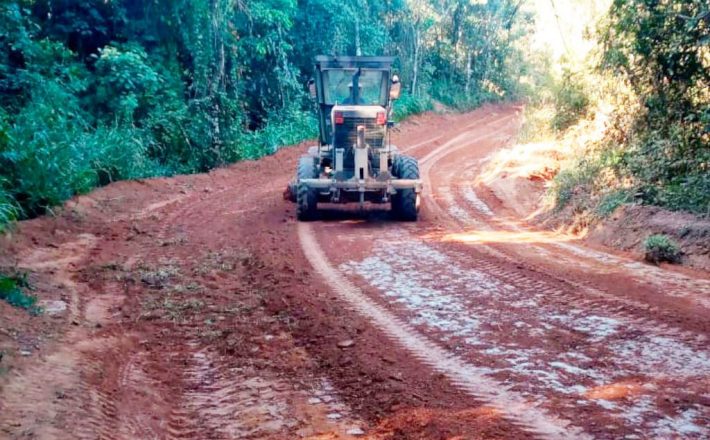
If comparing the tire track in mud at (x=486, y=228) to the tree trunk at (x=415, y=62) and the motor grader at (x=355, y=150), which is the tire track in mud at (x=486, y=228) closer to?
the motor grader at (x=355, y=150)

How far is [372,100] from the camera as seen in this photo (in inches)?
498

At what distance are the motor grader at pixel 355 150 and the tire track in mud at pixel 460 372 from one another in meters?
3.80

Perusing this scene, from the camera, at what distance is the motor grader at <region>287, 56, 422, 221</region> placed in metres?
11.4

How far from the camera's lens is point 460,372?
197 inches

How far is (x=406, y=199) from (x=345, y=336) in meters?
5.88

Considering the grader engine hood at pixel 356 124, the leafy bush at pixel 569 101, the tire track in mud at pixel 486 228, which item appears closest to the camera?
the tire track in mud at pixel 486 228

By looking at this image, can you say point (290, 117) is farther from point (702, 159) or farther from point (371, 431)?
point (371, 431)

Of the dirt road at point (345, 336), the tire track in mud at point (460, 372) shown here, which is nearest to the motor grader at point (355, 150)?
the dirt road at point (345, 336)

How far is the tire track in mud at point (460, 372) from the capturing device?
411 cm

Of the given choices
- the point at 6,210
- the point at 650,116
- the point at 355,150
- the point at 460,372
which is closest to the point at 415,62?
the point at 650,116

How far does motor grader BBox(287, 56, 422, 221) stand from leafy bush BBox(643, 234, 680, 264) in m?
4.00

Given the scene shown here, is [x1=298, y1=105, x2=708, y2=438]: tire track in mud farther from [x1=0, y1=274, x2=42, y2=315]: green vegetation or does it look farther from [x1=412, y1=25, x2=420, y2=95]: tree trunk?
Answer: [x1=412, y1=25, x2=420, y2=95]: tree trunk

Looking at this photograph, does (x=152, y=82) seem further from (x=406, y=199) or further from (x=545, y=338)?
(x=545, y=338)

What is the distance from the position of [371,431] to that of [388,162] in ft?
27.8
